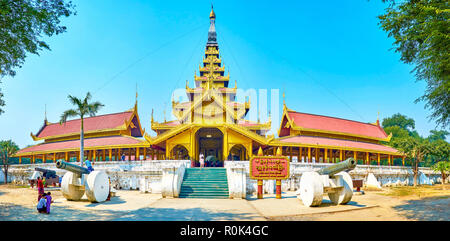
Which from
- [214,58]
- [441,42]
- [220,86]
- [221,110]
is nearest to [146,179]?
[221,110]

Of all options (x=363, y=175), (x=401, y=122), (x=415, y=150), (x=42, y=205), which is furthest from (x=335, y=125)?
(x=401, y=122)

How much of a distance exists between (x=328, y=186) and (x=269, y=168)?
150 inches

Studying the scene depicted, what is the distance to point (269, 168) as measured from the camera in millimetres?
15680

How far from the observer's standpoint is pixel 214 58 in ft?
139

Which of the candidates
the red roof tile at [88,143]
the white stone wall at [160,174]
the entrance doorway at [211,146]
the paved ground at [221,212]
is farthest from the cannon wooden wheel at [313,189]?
the red roof tile at [88,143]

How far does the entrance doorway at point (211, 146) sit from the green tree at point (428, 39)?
2040cm

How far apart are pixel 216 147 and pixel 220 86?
9879 millimetres

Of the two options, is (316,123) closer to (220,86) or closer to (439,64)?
(220,86)

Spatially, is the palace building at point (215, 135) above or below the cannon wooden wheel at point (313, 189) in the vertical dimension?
above

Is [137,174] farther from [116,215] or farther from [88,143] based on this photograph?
[88,143]

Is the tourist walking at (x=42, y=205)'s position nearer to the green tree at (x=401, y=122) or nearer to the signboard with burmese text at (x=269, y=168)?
the signboard with burmese text at (x=269, y=168)

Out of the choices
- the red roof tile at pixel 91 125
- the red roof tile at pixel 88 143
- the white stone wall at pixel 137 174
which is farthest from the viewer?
the red roof tile at pixel 91 125

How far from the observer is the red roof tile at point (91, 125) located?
34731 mm

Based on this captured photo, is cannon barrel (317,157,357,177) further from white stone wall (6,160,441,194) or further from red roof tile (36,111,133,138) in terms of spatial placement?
red roof tile (36,111,133,138)
